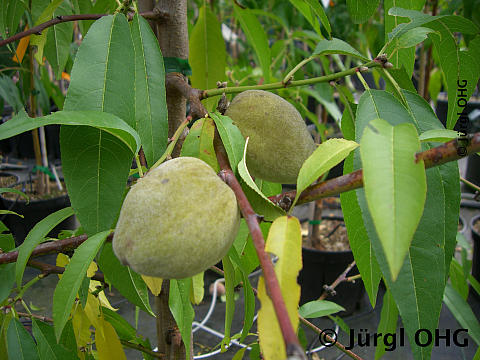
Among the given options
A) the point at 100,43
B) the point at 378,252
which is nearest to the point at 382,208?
the point at 378,252

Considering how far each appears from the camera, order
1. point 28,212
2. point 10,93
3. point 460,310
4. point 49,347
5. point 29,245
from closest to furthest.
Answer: point 29,245, point 49,347, point 460,310, point 10,93, point 28,212

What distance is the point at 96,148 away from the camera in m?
0.46

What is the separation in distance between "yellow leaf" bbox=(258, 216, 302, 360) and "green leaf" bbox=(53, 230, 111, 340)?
0.18 meters

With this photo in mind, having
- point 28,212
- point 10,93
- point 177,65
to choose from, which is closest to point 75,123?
point 177,65

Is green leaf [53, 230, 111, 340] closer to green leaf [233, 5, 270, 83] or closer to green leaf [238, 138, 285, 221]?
green leaf [238, 138, 285, 221]

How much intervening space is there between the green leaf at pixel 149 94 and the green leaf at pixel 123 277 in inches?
7.4

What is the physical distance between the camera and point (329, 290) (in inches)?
35.6

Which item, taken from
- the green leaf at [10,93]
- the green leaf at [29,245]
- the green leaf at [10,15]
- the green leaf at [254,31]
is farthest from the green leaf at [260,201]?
the green leaf at [10,93]

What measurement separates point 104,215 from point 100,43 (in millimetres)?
199

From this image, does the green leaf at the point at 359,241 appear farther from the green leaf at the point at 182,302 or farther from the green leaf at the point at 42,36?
the green leaf at the point at 42,36

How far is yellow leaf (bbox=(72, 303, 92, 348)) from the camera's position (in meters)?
0.64

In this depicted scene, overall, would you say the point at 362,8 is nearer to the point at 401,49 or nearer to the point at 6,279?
the point at 401,49

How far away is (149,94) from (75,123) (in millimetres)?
150

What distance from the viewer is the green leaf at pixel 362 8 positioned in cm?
64
